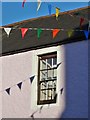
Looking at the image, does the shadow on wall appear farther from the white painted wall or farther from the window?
the window

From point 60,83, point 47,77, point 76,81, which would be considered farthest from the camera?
point 47,77

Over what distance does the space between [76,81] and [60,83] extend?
541mm

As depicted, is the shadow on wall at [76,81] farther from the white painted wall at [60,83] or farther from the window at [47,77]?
the window at [47,77]

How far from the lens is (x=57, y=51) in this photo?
37.6 ft

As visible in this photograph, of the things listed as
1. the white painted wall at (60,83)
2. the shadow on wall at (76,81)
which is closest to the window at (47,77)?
the white painted wall at (60,83)

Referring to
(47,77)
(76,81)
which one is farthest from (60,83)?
(47,77)

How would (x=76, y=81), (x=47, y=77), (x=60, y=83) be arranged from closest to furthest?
(x=76, y=81), (x=60, y=83), (x=47, y=77)

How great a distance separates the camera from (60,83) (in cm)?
1109

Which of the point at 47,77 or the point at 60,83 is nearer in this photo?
the point at 60,83

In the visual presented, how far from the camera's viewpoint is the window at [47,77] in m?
11.5

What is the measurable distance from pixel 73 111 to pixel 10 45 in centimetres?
385

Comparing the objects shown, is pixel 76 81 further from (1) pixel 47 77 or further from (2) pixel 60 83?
(1) pixel 47 77

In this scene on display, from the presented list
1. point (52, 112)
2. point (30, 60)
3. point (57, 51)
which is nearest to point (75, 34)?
point (57, 51)

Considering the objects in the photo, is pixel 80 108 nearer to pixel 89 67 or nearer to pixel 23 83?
pixel 89 67
